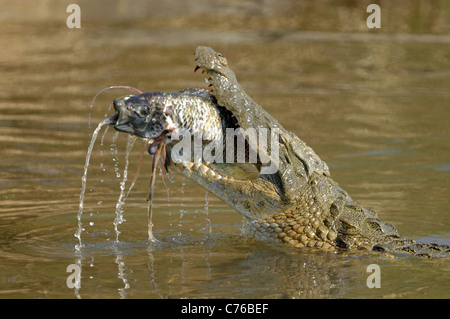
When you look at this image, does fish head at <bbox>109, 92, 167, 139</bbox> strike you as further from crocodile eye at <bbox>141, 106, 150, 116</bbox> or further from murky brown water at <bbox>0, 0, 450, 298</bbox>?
murky brown water at <bbox>0, 0, 450, 298</bbox>

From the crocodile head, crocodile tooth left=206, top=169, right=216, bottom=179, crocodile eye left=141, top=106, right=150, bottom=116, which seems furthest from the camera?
crocodile tooth left=206, top=169, right=216, bottom=179

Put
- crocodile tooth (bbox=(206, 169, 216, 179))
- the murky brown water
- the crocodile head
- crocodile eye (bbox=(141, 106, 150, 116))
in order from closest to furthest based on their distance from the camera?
1. crocodile eye (bbox=(141, 106, 150, 116))
2. the crocodile head
3. crocodile tooth (bbox=(206, 169, 216, 179))
4. the murky brown water

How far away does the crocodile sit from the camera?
18.1 feet

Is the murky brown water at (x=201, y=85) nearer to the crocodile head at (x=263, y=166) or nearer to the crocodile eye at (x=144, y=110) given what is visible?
the crocodile head at (x=263, y=166)

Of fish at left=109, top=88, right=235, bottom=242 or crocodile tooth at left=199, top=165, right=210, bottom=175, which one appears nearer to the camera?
fish at left=109, top=88, right=235, bottom=242

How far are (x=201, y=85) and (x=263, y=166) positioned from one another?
823 cm

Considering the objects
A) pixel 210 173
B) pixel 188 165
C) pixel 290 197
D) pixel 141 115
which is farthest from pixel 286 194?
pixel 141 115

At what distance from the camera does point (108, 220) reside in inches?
288

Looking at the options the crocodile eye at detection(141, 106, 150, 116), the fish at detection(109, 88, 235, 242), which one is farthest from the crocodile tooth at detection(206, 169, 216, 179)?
the crocodile eye at detection(141, 106, 150, 116)

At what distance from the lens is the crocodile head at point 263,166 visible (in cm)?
549

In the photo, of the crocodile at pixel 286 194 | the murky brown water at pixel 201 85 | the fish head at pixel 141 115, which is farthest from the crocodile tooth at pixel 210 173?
the murky brown water at pixel 201 85

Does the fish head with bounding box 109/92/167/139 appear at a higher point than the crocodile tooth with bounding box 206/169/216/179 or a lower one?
higher

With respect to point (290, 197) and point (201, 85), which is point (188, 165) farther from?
point (201, 85)

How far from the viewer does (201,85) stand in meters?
13.8
